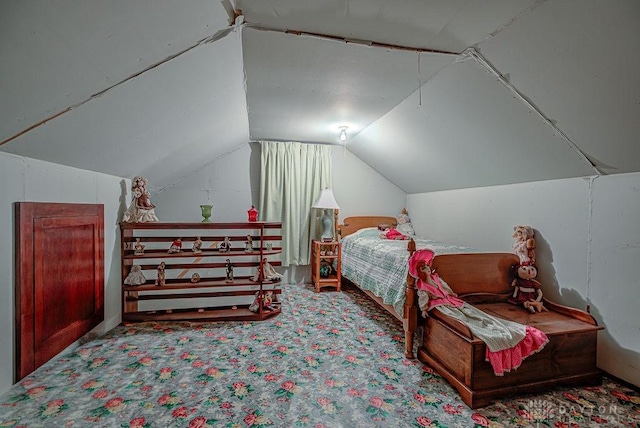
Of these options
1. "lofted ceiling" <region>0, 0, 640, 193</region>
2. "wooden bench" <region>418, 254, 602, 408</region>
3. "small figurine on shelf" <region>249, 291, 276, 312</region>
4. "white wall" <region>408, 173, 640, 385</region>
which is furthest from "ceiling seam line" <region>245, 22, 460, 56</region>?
"small figurine on shelf" <region>249, 291, 276, 312</region>

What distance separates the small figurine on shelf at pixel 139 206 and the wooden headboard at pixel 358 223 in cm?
255

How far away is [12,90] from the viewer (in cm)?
135

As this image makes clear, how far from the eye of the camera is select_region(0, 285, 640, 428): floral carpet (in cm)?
171

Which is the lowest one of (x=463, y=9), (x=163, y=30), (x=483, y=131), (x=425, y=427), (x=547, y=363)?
(x=425, y=427)

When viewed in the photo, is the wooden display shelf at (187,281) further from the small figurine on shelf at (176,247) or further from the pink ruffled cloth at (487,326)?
the pink ruffled cloth at (487,326)

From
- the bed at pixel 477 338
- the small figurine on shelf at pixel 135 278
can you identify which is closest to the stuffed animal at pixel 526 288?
the bed at pixel 477 338

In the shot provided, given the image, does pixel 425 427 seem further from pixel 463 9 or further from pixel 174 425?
pixel 463 9

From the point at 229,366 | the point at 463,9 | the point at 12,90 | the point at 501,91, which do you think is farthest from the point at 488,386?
the point at 12,90

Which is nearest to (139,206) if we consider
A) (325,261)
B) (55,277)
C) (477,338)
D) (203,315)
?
(55,277)

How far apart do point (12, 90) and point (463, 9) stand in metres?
2.09

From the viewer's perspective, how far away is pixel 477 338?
1.85 m

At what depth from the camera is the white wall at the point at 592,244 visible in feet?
6.79

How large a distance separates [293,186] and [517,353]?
3277mm

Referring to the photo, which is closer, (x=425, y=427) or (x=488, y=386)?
(x=425, y=427)
